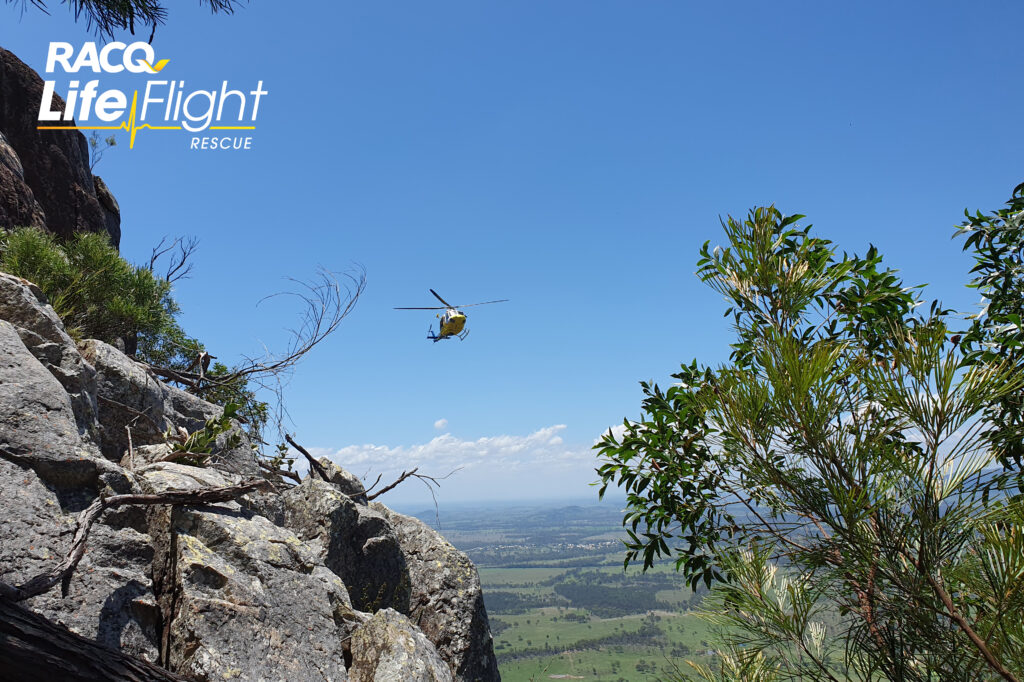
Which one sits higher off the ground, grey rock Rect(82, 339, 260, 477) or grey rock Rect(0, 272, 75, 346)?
grey rock Rect(0, 272, 75, 346)

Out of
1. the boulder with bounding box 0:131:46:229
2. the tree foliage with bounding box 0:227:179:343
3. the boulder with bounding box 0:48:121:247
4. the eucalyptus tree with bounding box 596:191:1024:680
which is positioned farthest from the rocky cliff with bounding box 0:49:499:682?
the boulder with bounding box 0:48:121:247

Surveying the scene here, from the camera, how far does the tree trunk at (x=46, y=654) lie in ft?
12.5

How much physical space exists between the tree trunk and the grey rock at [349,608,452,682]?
2.78 m

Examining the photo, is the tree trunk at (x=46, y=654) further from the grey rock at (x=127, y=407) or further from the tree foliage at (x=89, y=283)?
the tree foliage at (x=89, y=283)

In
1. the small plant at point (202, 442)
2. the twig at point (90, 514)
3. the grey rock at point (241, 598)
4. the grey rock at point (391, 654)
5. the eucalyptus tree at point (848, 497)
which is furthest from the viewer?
the small plant at point (202, 442)

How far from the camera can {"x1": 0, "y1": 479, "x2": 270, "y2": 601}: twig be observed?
186 inches

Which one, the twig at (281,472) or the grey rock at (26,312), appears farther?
the twig at (281,472)

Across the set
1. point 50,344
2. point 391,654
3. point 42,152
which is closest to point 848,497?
point 391,654

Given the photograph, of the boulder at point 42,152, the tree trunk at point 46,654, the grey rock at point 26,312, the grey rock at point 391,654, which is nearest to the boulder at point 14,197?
the boulder at point 42,152

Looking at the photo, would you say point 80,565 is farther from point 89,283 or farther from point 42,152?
point 42,152

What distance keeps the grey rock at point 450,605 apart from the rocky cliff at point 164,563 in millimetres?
31

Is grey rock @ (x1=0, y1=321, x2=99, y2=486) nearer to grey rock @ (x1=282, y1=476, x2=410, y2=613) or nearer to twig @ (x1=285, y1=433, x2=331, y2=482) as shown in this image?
grey rock @ (x1=282, y1=476, x2=410, y2=613)

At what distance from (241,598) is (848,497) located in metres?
5.81

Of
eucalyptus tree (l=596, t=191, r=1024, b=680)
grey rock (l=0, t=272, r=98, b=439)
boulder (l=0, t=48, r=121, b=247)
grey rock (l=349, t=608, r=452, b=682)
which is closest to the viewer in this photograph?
eucalyptus tree (l=596, t=191, r=1024, b=680)
